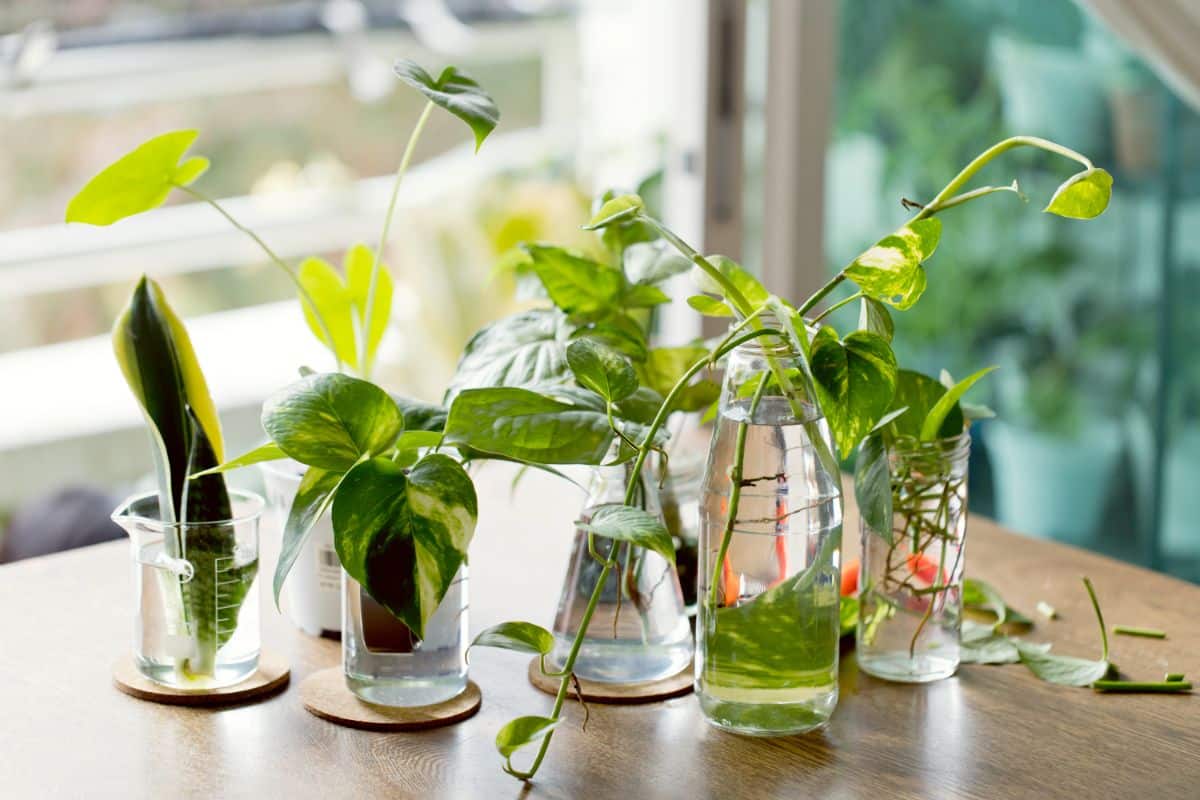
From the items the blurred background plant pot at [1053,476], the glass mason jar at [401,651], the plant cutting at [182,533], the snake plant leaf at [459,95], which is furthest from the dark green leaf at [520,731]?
the blurred background plant pot at [1053,476]

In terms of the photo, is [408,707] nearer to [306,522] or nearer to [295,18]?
[306,522]

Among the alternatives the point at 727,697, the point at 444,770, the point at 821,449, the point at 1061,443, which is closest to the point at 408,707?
the point at 444,770

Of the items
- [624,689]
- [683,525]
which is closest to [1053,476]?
[683,525]

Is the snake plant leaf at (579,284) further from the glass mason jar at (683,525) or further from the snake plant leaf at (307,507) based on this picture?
the snake plant leaf at (307,507)

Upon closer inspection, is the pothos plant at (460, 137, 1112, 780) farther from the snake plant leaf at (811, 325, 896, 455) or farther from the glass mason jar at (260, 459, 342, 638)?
the glass mason jar at (260, 459, 342, 638)

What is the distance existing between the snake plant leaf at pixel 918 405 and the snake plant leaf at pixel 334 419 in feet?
1.13

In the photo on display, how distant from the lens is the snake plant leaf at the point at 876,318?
837 millimetres

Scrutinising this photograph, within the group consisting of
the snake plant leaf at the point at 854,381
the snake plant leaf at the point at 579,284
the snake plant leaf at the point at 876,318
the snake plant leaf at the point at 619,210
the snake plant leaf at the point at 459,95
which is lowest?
the snake plant leaf at the point at 854,381

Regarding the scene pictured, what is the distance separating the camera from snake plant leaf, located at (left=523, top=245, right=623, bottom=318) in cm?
98

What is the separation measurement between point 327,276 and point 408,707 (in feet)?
1.12


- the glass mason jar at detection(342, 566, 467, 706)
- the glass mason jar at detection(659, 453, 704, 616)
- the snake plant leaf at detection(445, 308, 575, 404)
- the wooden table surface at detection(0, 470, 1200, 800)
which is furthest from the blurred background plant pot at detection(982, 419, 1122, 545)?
the glass mason jar at detection(342, 566, 467, 706)

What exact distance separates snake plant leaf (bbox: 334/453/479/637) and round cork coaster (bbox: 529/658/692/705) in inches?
6.4

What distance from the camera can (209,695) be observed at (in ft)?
2.92

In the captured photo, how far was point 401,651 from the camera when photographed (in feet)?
2.87
